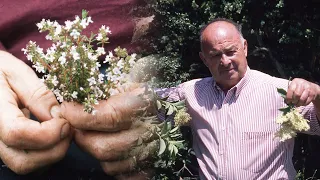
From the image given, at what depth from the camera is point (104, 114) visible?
1435 mm

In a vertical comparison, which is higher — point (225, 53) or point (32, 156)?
point (225, 53)

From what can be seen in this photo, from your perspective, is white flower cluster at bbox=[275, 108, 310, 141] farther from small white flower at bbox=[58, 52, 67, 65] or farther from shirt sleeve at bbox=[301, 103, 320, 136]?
small white flower at bbox=[58, 52, 67, 65]

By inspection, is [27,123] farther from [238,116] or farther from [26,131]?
[238,116]

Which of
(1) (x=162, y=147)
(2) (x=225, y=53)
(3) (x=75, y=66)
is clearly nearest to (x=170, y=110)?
(1) (x=162, y=147)

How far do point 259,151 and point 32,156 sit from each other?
2.69ft

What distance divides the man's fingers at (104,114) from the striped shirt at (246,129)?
47 centimetres

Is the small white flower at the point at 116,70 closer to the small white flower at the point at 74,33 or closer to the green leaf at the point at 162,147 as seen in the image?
the small white flower at the point at 74,33

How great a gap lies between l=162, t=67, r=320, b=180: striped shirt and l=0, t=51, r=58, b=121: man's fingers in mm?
551

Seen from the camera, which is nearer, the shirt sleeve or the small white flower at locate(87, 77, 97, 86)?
the small white flower at locate(87, 77, 97, 86)

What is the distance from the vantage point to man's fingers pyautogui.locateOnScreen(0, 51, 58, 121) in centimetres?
147

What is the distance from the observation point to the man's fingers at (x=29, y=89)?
1.47 m

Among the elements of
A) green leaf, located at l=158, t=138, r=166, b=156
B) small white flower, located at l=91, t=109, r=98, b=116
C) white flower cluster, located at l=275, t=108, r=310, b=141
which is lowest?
green leaf, located at l=158, t=138, r=166, b=156

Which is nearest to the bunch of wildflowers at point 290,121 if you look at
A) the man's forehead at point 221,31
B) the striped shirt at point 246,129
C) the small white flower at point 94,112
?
the striped shirt at point 246,129

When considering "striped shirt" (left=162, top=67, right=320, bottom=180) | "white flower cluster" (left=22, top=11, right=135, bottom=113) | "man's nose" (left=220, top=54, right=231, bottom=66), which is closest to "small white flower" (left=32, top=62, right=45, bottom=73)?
"white flower cluster" (left=22, top=11, right=135, bottom=113)
